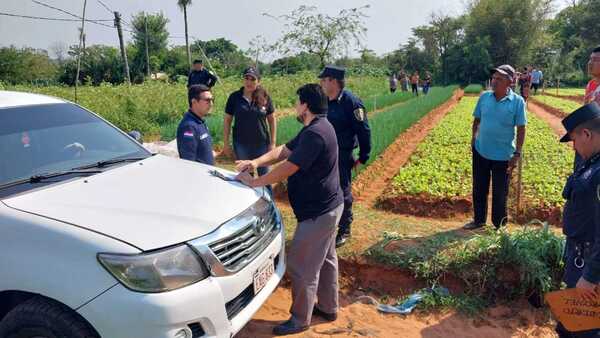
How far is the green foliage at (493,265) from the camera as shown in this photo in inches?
156

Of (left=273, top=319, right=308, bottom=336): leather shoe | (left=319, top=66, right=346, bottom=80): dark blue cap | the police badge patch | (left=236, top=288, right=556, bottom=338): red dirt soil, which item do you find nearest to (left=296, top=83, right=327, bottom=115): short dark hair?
(left=319, top=66, right=346, bottom=80): dark blue cap

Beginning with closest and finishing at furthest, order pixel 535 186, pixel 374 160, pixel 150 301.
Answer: pixel 150 301
pixel 535 186
pixel 374 160

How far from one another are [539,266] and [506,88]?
190 cm

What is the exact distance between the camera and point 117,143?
11.7 ft

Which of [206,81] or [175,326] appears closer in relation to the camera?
[175,326]

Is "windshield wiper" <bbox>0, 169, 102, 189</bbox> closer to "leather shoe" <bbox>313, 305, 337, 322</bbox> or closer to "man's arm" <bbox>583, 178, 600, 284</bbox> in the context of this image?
"leather shoe" <bbox>313, 305, 337, 322</bbox>

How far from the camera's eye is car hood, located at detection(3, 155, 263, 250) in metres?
2.33

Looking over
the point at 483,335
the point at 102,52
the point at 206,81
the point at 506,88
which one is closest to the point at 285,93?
the point at 206,81

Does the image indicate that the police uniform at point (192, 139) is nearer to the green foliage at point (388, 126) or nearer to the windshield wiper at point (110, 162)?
the windshield wiper at point (110, 162)

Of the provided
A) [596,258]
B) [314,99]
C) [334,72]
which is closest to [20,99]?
[314,99]

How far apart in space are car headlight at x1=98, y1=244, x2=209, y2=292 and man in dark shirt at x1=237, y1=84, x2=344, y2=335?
39.3 inches

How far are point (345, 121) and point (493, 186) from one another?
1.99 m

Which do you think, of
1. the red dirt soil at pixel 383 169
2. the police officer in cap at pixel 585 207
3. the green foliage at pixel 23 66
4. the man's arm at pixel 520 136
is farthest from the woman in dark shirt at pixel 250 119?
the green foliage at pixel 23 66

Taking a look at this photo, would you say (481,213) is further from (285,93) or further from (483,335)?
(285,93)
